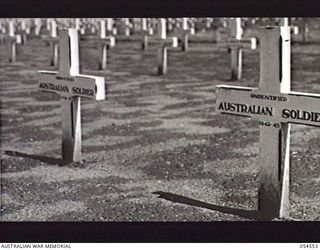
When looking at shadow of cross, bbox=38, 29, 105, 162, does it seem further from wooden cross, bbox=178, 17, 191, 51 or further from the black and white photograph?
wooden cross, bbox=178, 17, 191, 51

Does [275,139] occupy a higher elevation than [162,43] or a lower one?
lower

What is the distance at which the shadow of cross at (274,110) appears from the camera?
309 cm

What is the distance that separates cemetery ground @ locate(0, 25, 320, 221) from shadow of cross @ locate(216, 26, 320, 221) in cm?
17

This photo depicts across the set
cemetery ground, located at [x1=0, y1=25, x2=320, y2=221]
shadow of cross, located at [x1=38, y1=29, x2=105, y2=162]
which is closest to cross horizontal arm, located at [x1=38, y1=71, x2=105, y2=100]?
shadow of cross, located at [x1=38, y1=29, x2=105, y2=162]

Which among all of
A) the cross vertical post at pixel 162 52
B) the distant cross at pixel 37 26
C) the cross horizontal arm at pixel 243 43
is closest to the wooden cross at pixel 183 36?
the cross vertical post at pixel 162 52

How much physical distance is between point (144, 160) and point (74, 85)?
2.43 ft

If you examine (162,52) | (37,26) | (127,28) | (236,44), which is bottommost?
(162,52)

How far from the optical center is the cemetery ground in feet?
11.3

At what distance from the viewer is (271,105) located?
124 inches

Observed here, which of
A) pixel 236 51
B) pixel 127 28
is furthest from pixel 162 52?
pixel 127 28

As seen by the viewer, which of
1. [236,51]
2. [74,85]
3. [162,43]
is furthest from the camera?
[162,43]

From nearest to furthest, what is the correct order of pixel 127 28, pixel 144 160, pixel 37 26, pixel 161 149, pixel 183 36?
pixel 144 160 → pixel 161 149 → pixel 183 36 → pixel 127 28 → pixel 37 26

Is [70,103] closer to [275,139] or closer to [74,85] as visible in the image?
[74,85]

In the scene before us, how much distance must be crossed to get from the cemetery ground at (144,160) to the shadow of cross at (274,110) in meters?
0.17
